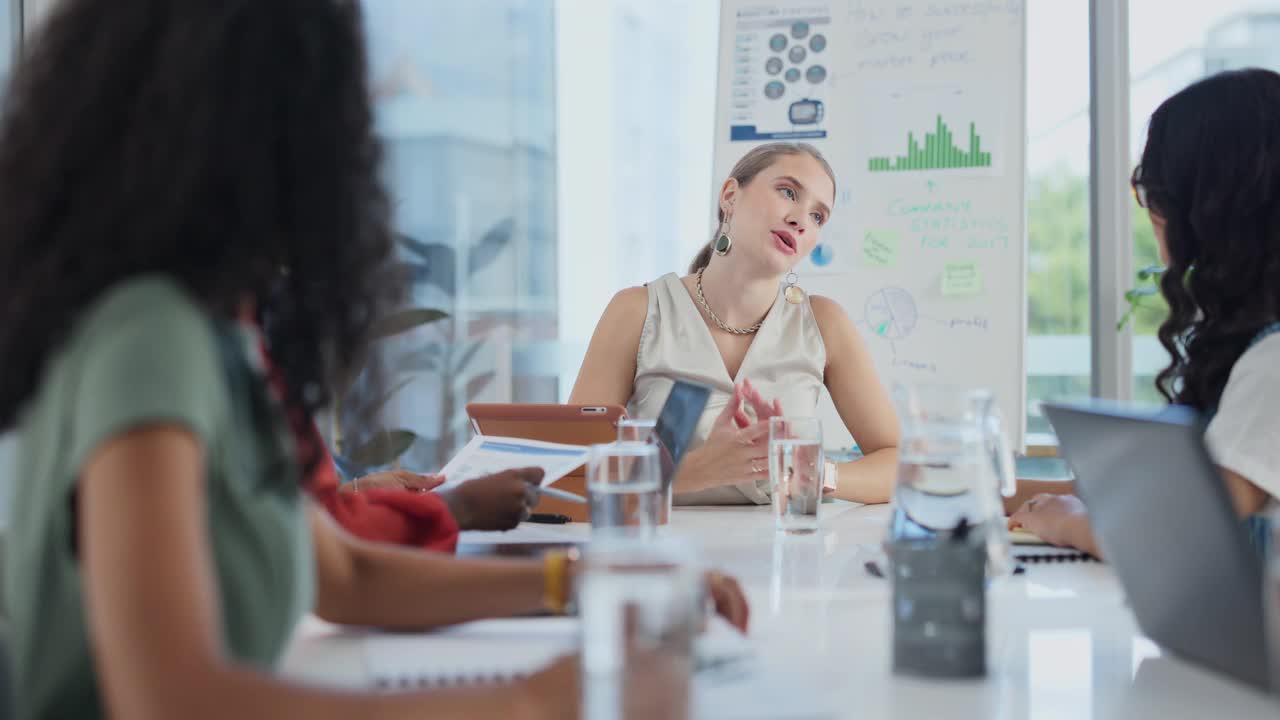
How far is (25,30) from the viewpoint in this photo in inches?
155

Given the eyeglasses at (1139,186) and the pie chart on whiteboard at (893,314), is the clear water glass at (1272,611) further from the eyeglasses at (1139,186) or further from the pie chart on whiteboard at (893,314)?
the pie chart on whiteboard at (893,314)

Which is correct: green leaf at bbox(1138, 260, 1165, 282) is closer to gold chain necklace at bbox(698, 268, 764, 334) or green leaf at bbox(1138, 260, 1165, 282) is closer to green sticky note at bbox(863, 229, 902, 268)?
green sticky note at bbox(863, 229, 902, 268)

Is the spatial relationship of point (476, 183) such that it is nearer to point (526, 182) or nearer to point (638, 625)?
point (526, 182)

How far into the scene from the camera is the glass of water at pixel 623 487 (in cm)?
137

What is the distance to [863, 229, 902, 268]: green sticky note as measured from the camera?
11.5 feet

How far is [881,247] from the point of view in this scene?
350cm

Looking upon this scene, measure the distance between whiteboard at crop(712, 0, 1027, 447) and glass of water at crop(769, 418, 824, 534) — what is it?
169cm

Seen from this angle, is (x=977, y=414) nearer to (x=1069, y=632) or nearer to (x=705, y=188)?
(x=1069, y=632)

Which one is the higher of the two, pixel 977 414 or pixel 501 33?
pixel 501 33

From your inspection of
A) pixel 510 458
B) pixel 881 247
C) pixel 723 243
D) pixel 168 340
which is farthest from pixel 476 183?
pixel 168 340

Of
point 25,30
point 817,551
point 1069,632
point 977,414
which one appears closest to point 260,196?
point 977,414

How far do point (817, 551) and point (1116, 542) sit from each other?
1.91ft

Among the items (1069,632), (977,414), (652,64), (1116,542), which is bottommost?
(1069,632)

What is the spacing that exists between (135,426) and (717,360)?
76.7 inches
